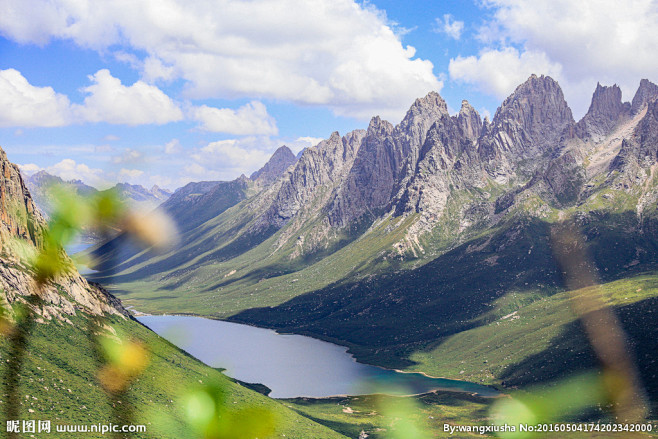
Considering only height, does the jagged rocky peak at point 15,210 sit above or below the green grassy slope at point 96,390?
above

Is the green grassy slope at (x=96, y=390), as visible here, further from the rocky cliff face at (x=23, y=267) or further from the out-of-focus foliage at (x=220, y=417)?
the rocky cliff face at (x=23, y=267)

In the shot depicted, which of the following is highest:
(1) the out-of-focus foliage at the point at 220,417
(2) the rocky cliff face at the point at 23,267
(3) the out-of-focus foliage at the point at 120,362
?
(2) the rocky cliff face at the point at 23,267

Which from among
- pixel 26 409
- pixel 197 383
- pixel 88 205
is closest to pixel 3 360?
pixel 26 409

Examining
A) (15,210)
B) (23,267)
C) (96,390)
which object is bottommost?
(96,390)

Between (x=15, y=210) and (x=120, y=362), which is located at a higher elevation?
(x=15, y=210)

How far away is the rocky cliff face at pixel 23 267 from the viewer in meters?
145

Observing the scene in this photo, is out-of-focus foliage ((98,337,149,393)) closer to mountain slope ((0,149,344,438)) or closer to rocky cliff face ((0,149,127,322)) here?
mountain slope ((0,149,344,438))

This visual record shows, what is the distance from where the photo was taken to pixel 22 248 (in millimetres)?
159000

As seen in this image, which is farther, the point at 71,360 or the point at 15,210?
the point at 15,210

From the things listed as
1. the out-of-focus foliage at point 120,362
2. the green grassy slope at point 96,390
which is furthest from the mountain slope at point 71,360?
the out-of-focus foliage at point 120,362

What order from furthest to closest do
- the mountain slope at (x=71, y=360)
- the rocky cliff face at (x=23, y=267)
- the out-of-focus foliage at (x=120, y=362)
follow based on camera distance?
the rocky cliff face at (x=23, y=267) → the out-of-focus foliage at (x=120, y=362) → the mountain slope at (x=71, y=360)

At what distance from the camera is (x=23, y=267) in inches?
6004

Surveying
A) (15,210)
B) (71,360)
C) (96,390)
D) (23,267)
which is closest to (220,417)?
(96,390)

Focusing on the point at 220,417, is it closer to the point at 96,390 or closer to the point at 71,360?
the point at 96,390
